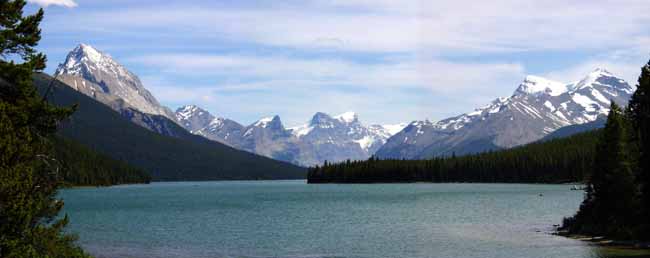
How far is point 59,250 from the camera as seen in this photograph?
33.2 m

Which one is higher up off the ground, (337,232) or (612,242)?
(612,242)

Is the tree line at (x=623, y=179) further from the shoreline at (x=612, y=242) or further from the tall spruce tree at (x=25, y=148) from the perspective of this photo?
the tall spruce tree at (x=25, y=148)

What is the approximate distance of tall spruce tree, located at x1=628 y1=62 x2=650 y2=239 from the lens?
57969mm

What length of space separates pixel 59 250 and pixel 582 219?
2182 inches

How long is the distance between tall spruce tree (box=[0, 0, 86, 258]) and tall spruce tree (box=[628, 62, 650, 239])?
146 ft

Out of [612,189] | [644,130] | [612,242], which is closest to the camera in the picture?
[644,130]

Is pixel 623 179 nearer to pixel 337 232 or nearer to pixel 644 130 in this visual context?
pixel 644 130

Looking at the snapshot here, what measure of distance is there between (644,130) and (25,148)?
48.0m

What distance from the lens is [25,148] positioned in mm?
31078

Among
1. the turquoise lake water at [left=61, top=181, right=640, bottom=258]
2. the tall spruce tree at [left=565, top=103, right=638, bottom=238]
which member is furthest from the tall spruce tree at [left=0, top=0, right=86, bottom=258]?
the tall spruce tree at [left=565, top=103, right=638, bottom=238]

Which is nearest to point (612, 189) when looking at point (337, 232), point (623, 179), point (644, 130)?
point (623, 179)

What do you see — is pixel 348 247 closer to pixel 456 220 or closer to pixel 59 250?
pixel 456 220

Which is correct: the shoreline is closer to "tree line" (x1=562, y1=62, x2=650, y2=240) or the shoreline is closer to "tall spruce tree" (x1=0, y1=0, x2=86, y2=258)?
"tree line" (x1=562, y1=62, x2=650, y2=240)

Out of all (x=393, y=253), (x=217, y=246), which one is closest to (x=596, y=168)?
(x=393, y=253)
